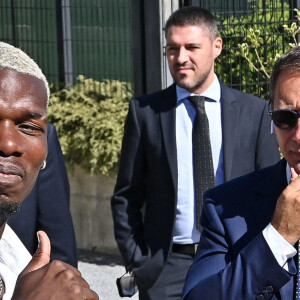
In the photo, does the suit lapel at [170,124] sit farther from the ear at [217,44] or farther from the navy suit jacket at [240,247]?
the navy suit jacket at [240,247]

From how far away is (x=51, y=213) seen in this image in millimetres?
4156

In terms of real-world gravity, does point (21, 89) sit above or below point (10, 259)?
above

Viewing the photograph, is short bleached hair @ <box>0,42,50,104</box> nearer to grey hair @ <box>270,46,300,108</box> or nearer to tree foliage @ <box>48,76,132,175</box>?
grey hair @ <box>270,46,300,108</box>

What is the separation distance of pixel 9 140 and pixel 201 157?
321 cm

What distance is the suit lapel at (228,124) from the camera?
18.1 ft

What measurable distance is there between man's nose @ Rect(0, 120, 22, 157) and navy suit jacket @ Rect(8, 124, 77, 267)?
1.63m

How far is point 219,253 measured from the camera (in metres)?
3.18

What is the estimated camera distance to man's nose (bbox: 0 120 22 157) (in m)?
2.33

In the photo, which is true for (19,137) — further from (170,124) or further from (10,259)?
(170,124)

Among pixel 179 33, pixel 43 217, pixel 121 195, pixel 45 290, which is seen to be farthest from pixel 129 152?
pixel 45 290

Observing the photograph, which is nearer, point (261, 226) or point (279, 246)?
point (279, 246)

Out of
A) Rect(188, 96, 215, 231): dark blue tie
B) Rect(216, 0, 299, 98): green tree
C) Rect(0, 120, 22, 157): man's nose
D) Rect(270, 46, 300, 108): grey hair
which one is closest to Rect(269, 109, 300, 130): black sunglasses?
Rect(270, 46, 300, 108): grey hair

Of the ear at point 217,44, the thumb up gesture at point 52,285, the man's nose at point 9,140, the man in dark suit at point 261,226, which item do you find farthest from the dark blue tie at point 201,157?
the thumb up gesture at point 52,285

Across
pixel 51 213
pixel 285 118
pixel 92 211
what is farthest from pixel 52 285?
pixel 92 211
